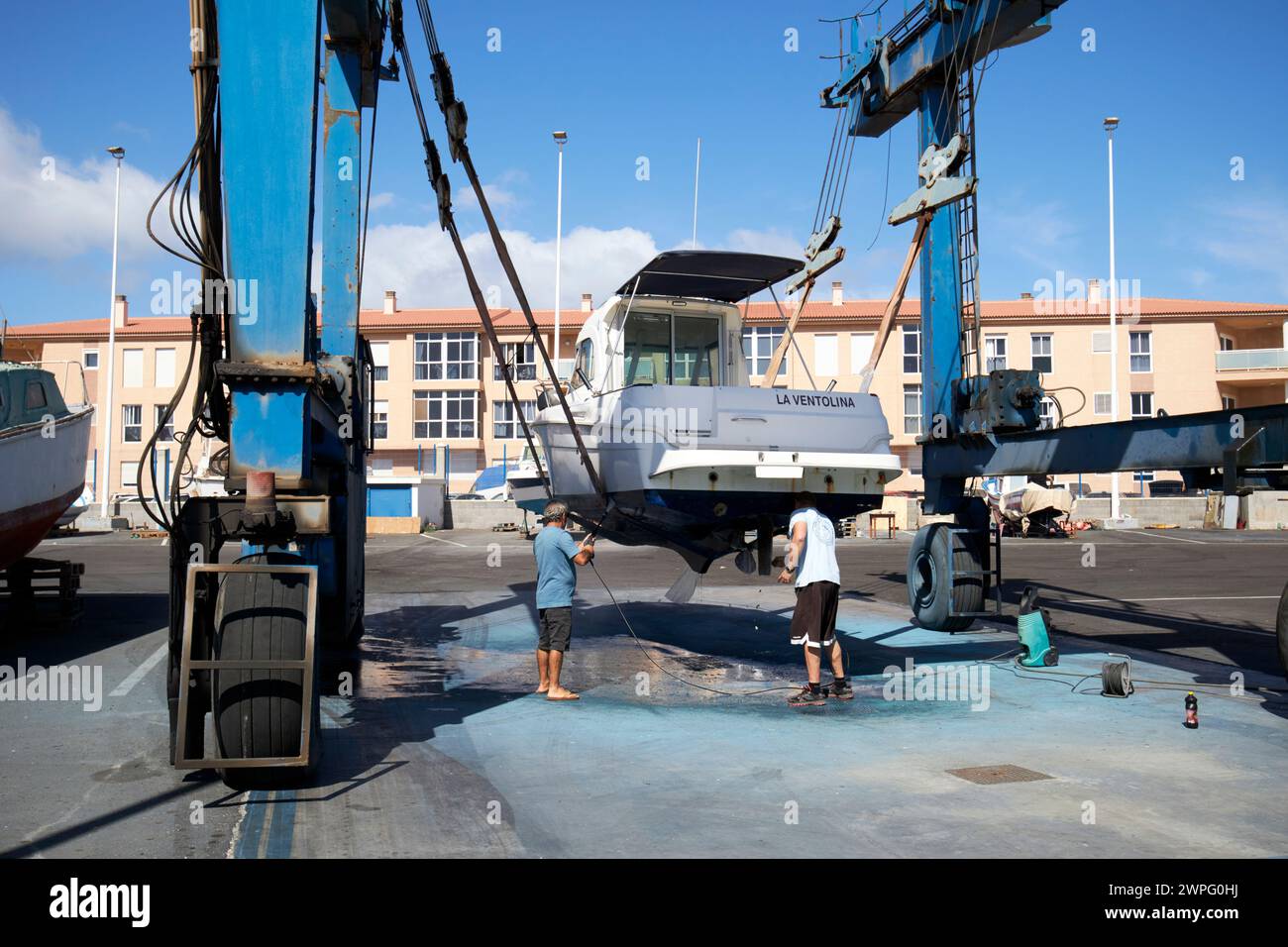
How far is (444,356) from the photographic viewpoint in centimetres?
5419

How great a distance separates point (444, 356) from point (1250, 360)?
133ft

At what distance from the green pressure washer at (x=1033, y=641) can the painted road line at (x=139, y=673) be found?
7967 mm

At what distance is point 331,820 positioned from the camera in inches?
207

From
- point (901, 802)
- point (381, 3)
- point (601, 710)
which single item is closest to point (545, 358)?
point (601, 710)

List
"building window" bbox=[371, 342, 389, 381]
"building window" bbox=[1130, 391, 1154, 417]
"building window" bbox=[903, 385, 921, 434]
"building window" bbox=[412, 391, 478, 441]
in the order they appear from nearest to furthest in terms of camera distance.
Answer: "building window" bbox=[903, 385, 921, 434] → "building window" bbox=[1130, 391, 1154, 417] → "building window" bbox=[412, 391, 478, 441] → "building window" bbox=[371, 342, 389, 381]

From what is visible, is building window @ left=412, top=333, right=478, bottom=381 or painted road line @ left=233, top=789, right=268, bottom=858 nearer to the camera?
→ painted road line @ left=233, top=789, right=268, bottom=858

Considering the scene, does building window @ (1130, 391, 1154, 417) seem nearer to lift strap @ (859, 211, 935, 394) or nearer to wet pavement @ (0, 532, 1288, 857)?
wet pavement @ (0, 532, 1288, 857)

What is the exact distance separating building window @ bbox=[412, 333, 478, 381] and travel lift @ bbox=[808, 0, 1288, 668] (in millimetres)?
41727

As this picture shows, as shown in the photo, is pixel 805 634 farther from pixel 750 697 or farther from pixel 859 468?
pixel 859 468

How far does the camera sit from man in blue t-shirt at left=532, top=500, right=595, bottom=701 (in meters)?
8.71

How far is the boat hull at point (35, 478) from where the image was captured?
39.2ft

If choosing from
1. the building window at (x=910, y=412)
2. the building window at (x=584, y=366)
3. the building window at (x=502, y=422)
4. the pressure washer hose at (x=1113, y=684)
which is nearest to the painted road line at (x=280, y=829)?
the pressure washer hose at (x=1113, y=684)

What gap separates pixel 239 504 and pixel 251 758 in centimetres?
143

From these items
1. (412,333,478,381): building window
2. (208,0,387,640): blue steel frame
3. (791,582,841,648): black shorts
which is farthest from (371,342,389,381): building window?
(208,0,387,640): blue steel frame
